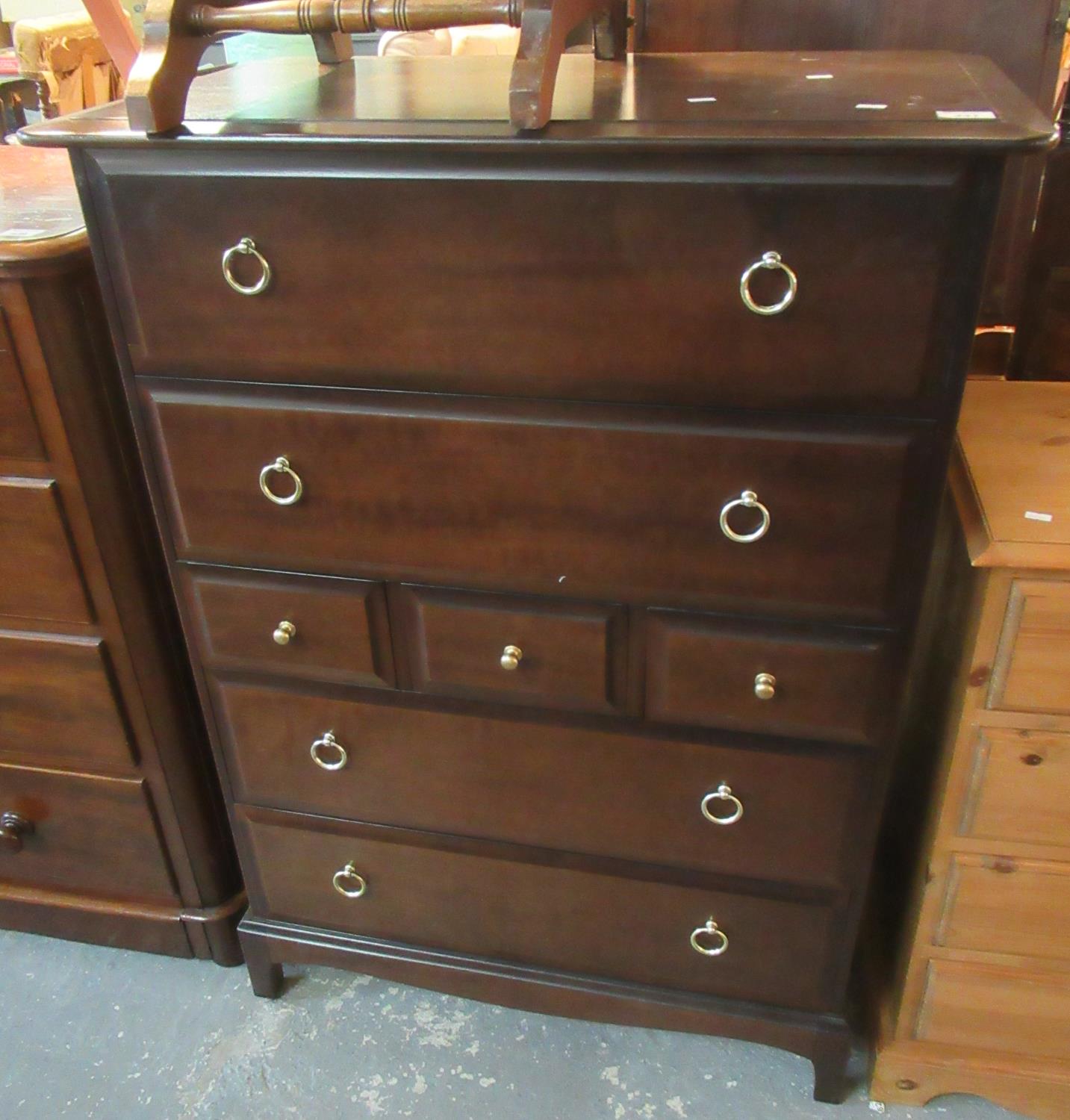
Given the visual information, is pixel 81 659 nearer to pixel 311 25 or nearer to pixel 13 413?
pixel 13 413

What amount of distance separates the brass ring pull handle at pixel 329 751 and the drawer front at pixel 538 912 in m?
0.11

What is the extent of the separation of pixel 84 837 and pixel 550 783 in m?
0.73

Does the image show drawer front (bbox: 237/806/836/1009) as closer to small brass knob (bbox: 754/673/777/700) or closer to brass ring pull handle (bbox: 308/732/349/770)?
brass ring pull handle (bbox: 308/732/349/770)

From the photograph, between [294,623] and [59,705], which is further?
[59,705]

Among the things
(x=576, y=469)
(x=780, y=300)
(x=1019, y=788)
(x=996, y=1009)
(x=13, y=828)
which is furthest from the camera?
(x=13, y=828)

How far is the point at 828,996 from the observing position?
3.98ft

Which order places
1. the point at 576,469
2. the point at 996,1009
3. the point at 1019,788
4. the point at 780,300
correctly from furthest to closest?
the point at 996,1009, the point at 1019,788, the point at 576,469, the point at 780,300

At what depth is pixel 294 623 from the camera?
1.11m

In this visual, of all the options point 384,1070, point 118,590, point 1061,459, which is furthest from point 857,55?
point 384,1070

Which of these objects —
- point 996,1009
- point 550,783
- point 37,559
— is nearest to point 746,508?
point 550,783

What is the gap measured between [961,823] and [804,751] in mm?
201

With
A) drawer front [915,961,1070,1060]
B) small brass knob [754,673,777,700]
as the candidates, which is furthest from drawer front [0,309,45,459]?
drawer front [915,961,1070,1060]

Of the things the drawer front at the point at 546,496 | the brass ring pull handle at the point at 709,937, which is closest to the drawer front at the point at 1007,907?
the brass ring pull handle at the point at 709,937

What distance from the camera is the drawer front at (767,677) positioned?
38.8 inches
